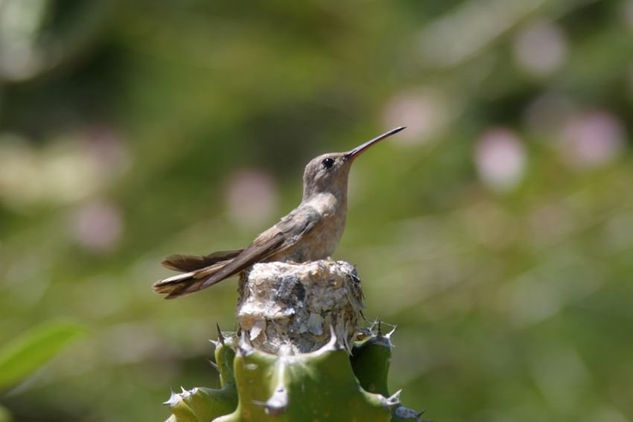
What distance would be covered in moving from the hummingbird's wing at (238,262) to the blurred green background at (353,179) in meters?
3.01

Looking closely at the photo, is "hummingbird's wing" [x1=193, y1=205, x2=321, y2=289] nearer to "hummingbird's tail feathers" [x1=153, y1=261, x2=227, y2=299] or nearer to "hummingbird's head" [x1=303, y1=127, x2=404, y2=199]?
"hummingbird's tail feathers" [x1=153, y1=261, x2=227, y2=299]

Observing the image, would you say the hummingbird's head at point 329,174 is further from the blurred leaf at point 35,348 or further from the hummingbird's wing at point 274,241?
the blurred leaf at point 35,348

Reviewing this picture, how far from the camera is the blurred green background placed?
5.96 meters

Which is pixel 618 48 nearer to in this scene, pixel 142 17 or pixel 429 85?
pixel 429 85

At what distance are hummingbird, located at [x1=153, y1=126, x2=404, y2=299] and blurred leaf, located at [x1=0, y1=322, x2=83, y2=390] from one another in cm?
21

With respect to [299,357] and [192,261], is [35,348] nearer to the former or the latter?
[192,261]

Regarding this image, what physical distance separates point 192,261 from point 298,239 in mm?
326

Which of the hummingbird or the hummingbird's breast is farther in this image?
the hummingbird's breast

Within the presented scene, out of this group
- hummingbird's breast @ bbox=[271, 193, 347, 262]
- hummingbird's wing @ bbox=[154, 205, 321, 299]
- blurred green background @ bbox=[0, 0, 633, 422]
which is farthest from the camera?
blurred green background @ bbox=[0, 0, 633, 422]

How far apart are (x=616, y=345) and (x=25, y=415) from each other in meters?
3.68

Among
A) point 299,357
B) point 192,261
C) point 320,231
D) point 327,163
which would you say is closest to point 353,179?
point 327,163

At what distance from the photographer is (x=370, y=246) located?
21.9 feet

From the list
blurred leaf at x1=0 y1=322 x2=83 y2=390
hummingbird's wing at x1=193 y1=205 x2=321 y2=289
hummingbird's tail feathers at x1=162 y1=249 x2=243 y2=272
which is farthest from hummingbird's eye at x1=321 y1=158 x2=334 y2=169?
blurred leaf at x1=0 y1=322 x2=83 y2=390

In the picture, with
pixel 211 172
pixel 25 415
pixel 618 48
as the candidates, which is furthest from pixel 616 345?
pixel 25 415
